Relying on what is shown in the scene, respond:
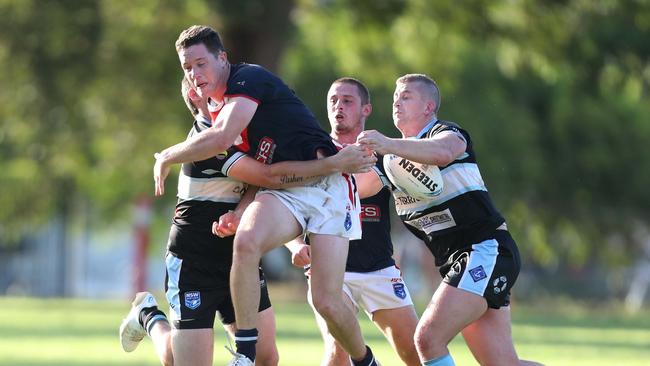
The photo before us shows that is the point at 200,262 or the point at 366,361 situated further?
the point at 200,262

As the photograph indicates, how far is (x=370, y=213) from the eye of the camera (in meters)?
11.2

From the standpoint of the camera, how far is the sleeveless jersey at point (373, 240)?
11.0 meters

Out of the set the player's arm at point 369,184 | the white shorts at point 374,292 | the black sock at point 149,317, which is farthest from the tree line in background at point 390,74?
the white shorts at point 374,292

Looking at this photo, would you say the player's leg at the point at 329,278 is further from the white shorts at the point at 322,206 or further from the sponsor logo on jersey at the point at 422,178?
the sponsor logo on jersey at the point at 422,178

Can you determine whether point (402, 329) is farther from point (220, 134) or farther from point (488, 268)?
point (220, 134)

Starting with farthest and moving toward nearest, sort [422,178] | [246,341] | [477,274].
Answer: [422,178] → [477,274] → [246,341]

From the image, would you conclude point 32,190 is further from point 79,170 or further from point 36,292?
point 36,292

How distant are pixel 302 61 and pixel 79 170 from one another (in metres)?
7.98

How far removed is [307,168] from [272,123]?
403mm

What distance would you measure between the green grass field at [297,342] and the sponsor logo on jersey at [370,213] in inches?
205

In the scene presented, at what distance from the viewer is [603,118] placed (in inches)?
1834

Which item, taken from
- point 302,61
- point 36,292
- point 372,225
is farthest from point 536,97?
point 372,225

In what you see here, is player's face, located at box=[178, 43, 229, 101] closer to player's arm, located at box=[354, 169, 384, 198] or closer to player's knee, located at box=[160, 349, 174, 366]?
player's arm, located at box=[354, 169, 384, 198]

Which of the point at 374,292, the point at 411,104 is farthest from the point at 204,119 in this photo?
the point at 374,292
